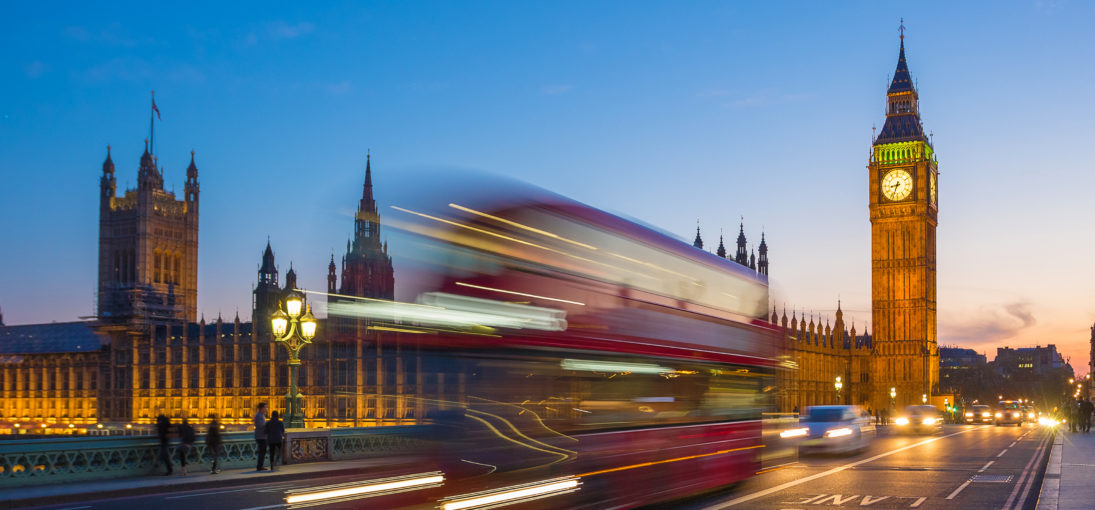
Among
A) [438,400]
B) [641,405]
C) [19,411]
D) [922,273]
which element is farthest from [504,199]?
[19,411]

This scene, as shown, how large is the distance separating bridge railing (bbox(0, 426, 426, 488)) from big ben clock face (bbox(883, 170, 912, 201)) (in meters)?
82.6

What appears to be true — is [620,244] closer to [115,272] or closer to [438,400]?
[438,400]

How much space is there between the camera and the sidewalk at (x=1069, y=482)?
45.3 ft

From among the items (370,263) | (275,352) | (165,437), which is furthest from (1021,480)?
(275,352)

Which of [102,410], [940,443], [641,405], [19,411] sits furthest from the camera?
[19,411]

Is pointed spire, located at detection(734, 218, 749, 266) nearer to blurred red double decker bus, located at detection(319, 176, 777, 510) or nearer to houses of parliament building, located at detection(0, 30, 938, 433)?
houses of parliament building, located at detection(0, 30, 938, 433)

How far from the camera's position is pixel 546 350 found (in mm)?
9875

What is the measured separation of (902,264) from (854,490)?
288 feet

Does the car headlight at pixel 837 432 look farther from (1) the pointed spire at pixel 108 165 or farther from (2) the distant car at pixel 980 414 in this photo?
(1) the pointed spire at pixel 108 165

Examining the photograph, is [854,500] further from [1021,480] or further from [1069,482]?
[1021,480]

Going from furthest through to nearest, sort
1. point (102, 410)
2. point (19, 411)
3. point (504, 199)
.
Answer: point (19, 411) < point (102, 410) < point (504, 199)

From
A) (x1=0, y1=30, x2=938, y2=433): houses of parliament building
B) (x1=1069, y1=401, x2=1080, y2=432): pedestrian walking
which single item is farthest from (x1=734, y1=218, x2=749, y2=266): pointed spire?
(x1=1069, y1=401, x2=1080, y2=432): pedestrian walking

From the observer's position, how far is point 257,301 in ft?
347

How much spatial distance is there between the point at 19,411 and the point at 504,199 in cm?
10936
